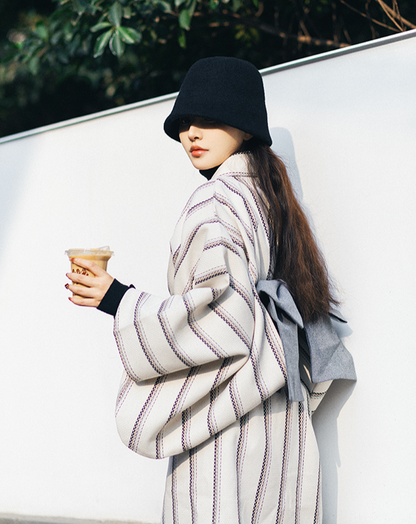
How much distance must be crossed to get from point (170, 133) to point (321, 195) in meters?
0.54

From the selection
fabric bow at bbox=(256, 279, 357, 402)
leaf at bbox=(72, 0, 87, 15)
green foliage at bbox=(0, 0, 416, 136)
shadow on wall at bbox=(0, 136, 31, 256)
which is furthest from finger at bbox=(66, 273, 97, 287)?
leaf at bbox=(72, 0, 87, 15)

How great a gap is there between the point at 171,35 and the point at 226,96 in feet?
8.03

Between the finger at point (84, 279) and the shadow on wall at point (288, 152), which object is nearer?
the finger at point (84, 279)

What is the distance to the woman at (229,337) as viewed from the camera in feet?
4.02

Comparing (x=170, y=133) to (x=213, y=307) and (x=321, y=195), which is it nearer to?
(x=321, y=195)

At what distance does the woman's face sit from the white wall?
38 cm

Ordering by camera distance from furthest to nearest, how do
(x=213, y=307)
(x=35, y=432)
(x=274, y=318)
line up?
1. (x=35, y=432)
2. (x=274, y=318)
3. (x=213, y=307)

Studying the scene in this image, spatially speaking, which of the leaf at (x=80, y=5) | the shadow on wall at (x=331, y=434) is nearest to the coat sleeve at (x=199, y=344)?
the shadow on wall at (x=331, y=434)

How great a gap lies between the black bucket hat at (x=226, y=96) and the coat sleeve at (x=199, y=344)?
0.22m

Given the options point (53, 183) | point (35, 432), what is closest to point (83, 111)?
point (53, 183)

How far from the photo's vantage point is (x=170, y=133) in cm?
165

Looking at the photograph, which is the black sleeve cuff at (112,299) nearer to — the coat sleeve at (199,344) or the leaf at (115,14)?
the coat sleeve at (199,344)

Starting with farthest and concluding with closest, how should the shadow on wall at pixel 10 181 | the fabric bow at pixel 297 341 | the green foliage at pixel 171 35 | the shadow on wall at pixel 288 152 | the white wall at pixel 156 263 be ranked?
the green foliage at pixel 171 35, the shadow on wall at pixel 10 181, the shadow on wall at pixel 288 152, the white wall at pixel 156 263, the fabric bow at pixel 297 341

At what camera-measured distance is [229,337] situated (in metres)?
1.22
